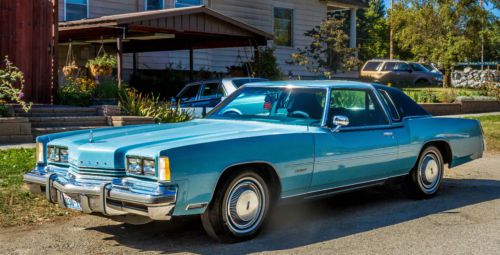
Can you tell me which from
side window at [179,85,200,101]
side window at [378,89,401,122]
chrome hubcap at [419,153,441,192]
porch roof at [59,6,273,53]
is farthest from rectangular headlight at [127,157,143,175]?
side window at [179,85,200,101]

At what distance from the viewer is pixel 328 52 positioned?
25.0 metres

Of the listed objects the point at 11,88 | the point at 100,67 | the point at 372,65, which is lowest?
the point at 11,88

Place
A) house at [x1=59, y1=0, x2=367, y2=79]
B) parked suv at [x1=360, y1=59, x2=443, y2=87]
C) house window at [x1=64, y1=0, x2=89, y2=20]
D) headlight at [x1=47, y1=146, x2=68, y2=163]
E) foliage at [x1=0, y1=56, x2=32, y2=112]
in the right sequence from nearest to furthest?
1. headlight at [x1=47, y1=146, x2=68, y2=163]
2. foliage at [x1=0, y1=56, x2=32, y2=112]
3. house window at [x1=64, y1=0, x2=89, y2=20]
4. house at [x1=59, y1=0, x2=367, y2=79]
5. parked suv at [x1=360, y1=59, x2=443, y2=87]

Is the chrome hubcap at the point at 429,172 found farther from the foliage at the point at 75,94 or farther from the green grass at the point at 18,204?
the foliage at the point at 75,94

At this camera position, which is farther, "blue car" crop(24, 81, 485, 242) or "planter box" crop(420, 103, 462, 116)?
"planter box" crop(420, 103, 462, 116)

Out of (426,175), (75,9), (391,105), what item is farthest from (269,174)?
(75,9)

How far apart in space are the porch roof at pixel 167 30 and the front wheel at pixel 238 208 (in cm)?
998

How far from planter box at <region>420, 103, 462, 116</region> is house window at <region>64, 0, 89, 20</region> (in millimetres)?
10930

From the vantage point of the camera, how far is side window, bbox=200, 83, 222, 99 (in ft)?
50.0

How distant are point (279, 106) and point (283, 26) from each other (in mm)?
19501

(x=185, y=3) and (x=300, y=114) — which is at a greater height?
(x=185, y=3)

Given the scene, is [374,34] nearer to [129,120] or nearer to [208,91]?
[208,91]

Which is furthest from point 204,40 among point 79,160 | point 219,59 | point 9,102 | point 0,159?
point 79,160

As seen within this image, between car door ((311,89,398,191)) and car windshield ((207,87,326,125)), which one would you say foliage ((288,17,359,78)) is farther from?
car windshield ((207,87,326,125))
